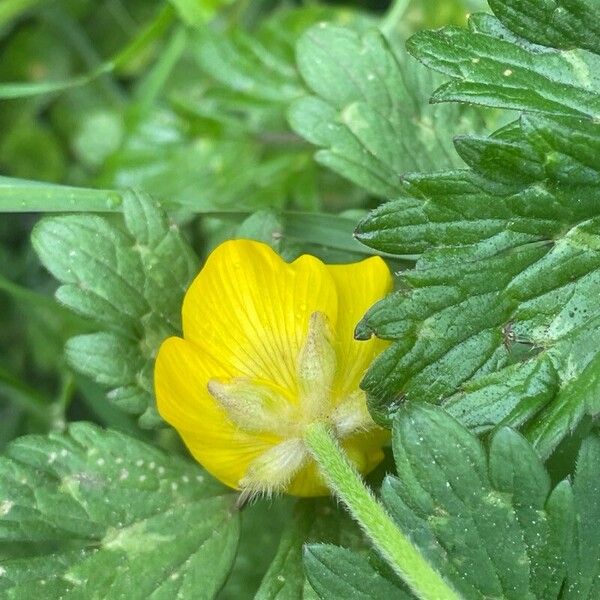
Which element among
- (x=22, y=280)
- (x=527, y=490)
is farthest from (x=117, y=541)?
(x=22, y=280)

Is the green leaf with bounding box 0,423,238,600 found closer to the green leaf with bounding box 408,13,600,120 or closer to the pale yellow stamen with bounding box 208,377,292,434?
the pale yellow stamen with bounding box 208,377,292,434

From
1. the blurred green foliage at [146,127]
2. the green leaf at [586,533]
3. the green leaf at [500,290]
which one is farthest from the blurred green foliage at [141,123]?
the green leaf at [586,533]

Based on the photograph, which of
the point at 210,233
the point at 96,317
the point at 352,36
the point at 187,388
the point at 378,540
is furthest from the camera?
the point at 210,233

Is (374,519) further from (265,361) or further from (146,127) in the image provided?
(146,127)

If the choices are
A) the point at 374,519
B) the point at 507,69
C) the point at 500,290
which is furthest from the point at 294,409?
the point at 507,69

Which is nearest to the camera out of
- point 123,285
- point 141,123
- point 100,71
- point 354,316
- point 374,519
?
point 374,519

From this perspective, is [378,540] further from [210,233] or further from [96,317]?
[210,233]

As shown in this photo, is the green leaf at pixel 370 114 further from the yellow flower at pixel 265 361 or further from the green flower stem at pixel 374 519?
the green flower stem at pixel 374 519
